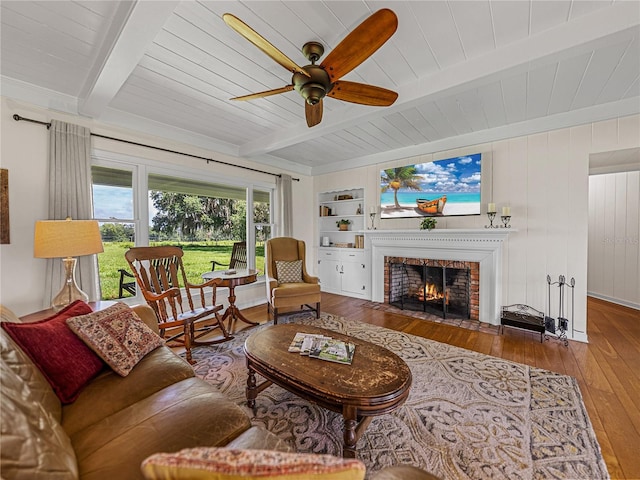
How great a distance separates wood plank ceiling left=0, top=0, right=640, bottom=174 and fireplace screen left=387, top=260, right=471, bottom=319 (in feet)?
6.63

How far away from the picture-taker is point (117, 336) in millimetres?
1509

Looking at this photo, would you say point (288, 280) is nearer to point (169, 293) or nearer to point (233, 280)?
point (233, 280)

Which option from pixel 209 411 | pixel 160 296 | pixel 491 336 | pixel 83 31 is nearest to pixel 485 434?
pixel 209 411

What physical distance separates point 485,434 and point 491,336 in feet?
5.96

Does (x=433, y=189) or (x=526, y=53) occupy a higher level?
(x=526, y=53)

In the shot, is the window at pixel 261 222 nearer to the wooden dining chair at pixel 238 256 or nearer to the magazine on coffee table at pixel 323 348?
the wooden dining chair at pixel 238 256

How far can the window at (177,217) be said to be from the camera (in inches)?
120

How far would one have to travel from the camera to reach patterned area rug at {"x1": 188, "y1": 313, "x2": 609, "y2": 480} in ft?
4.57

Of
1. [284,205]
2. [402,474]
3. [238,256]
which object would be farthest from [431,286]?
[402,474]

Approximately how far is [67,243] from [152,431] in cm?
177

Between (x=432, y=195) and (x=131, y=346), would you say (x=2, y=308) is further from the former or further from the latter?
(x=432, y=195)

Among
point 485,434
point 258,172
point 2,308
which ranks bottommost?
point 485,434

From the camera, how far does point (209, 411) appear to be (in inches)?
44.2

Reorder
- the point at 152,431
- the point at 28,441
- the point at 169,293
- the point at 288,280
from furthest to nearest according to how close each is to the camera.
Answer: the point at 288,280, the point at 169,293, the point at 152,431, the point at 28,441
